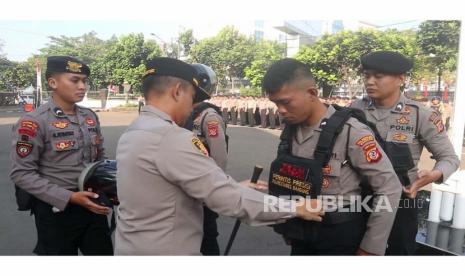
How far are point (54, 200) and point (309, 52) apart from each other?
6594 mm

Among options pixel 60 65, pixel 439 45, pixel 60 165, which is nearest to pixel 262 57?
pixel 439 45

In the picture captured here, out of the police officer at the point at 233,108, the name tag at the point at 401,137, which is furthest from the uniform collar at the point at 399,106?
the police officer at the point at 233,108

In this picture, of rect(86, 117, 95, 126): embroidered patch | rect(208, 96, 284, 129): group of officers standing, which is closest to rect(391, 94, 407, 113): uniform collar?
rect(86, 117, 95, 126): embroidered patch

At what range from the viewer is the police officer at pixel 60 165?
1.99 meters

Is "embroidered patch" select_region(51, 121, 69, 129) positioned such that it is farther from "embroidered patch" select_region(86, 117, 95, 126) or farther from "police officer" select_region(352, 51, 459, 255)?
"police officer" select_region(352, 51, 459, 255)

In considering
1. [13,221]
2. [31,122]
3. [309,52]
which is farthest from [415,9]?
[309,52]

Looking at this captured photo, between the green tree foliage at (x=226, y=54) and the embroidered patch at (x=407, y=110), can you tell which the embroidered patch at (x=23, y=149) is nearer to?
the embroidered patch at (x=407, y=110)

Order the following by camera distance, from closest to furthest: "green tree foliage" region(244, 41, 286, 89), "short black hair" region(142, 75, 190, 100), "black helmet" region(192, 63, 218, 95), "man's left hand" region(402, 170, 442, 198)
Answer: "short black hair" region(142, 75, 190, 100), "man's left hand" region(402, 170, 442, 198), "black helmet" region(192, 63, 218, 95), "green tree foliage" region(244, 41, 286, 89)

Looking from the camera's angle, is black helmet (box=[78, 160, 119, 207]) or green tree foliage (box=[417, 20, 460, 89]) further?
green tree foliage (box=[417, 20, 460, 89])

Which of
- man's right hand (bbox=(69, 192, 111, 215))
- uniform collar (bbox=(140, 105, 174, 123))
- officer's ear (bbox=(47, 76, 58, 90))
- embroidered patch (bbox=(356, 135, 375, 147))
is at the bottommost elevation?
man's right hand (bbox=(69, 192, 111, 215))

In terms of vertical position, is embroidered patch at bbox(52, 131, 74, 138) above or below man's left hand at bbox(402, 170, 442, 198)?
above

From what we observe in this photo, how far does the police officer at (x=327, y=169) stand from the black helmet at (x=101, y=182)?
87cm

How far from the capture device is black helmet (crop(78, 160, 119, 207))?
1.99m

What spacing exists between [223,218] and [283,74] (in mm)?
2859
